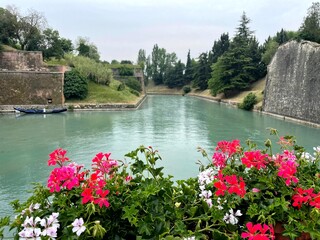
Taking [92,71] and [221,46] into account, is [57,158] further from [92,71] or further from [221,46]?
[221,46]

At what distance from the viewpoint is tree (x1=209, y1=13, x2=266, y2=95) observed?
110ft

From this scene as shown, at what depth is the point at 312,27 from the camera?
24.2 m

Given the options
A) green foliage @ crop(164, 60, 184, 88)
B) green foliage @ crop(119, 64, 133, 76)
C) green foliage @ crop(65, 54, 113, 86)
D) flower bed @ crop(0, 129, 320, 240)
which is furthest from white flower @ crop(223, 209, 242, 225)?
green foliage @ crop(164, 60, 184, 88)

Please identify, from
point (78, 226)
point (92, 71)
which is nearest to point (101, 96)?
point (92, 71)

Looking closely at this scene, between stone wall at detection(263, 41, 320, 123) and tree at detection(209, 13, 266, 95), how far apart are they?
314 inches

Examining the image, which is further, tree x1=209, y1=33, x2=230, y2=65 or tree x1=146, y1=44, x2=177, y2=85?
tree x1=146, y1=44, x2=177, y2=85

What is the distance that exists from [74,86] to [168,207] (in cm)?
2398

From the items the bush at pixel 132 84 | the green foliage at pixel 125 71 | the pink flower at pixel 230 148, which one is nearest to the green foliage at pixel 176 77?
the green foliage at pixel 125 71

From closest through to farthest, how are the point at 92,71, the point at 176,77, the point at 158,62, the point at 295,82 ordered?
the point at 295,82, the point at 92,71, the point at 176,77, the point at 158,62

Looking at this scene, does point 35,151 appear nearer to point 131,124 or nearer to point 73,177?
point 131,124

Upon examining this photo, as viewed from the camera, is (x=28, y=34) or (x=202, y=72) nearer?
(x=28, y=34)

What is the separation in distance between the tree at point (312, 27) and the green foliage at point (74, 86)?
19.1 meters

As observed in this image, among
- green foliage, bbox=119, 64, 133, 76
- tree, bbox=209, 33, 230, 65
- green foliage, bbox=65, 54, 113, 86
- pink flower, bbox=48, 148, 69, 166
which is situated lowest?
pink flower, bbox=48, 148, 69, 166

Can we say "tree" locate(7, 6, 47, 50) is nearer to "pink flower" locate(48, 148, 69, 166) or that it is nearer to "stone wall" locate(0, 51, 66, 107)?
"stone wall" locate(0, 51, 66, 107)
